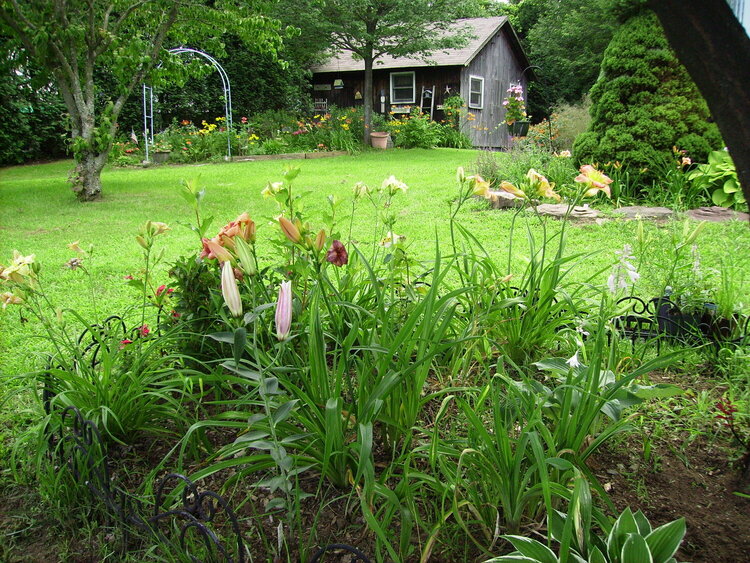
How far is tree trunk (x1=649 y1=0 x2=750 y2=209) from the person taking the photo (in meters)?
1.12

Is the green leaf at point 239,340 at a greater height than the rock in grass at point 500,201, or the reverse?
the rock in grass at point 500,201

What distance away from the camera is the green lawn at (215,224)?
364cm

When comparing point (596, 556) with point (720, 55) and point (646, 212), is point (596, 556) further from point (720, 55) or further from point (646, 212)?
point (646, 212)

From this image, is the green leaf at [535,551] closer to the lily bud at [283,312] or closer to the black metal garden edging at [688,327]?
the lily bud at [283,312]

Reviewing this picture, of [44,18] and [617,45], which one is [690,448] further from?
[44,18]

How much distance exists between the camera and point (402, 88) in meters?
19.5

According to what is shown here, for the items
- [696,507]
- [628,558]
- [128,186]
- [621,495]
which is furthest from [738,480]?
[128,186]

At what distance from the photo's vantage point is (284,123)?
15773mm

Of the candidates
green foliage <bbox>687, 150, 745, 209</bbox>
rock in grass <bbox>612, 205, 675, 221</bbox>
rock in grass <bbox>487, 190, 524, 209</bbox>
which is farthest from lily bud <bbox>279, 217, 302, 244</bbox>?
green foliage <bbox>687, 150, 745, 209</bbox>

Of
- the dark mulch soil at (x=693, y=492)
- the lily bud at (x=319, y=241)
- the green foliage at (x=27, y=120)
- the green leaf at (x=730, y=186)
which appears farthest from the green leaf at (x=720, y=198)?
the green foliage at (x=27, y=120)

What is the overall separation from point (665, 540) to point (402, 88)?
19722mm

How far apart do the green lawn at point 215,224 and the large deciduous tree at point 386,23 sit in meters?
3.96

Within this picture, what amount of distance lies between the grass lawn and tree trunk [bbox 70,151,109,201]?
10.9 inches

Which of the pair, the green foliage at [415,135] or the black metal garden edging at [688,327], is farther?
the green foliage at [415,135]
